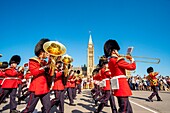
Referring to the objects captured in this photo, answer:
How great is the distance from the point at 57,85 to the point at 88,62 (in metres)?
110

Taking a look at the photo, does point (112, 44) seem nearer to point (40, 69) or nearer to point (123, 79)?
point (123, 79)

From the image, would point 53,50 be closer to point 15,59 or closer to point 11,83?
point 11,83

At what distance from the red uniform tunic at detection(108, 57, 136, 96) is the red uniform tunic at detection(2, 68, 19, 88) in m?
4.40

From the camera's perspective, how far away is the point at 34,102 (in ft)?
16.3

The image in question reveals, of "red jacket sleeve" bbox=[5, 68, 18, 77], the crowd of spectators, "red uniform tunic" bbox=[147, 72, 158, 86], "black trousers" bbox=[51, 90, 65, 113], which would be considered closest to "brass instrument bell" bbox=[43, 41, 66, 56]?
"black trousers" bbox=[51, 90, 65, 113]

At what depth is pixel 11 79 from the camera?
7.66m

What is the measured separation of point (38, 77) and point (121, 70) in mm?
2139

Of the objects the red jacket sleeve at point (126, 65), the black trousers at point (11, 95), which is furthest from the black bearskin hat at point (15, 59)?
the red jacket sleeve at point (126, 65)

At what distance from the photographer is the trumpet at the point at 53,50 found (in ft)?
15.4

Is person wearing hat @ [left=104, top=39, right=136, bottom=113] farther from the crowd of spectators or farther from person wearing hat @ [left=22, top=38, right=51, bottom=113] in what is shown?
the crowd of spectators

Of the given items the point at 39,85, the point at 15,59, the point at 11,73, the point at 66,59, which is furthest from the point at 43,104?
the point at 15,59

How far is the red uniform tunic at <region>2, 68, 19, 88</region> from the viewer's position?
7461 mm

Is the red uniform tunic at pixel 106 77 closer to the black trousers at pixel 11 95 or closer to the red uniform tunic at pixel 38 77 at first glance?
the red uniform tunic at pixel 38 77

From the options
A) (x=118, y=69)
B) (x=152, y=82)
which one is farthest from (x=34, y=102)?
(x=152, y=82)
